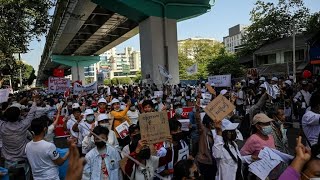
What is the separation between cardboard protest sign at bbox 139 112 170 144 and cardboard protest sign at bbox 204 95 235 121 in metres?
0.63

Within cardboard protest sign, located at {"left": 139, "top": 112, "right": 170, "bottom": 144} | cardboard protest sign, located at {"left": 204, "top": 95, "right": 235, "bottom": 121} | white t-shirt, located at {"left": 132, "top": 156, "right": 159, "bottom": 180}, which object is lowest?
white t-shirt, located at {"left": 132, "top": 156, "right": 159, "bottom": 180}

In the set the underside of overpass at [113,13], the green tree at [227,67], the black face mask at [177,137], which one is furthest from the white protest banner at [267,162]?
the green tree at [227,67]

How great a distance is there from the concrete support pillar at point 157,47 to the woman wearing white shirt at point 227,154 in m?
15.9

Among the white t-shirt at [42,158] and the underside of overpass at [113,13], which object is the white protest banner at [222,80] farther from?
the white t-shirt at [42,158]

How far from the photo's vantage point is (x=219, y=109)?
4.16 m

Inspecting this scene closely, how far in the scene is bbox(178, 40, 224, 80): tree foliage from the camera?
6197cm

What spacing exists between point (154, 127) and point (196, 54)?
64.0m

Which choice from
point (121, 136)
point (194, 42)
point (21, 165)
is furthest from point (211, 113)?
point (194, 42)

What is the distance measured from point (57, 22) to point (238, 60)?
21.9 metres

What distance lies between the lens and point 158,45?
68.0ft

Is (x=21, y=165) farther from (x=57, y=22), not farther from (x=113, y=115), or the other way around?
(x=57, y=22)

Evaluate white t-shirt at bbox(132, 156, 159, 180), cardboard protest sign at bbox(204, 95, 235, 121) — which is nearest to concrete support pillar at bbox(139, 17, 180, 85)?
cardboard protest sign at bbox(204, 95, 235, 121)

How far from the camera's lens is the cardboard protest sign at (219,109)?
412 cm

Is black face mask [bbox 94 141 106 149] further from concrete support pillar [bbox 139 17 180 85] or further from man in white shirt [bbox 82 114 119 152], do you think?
concrete support pillar [bbox 139 17 180 85]
